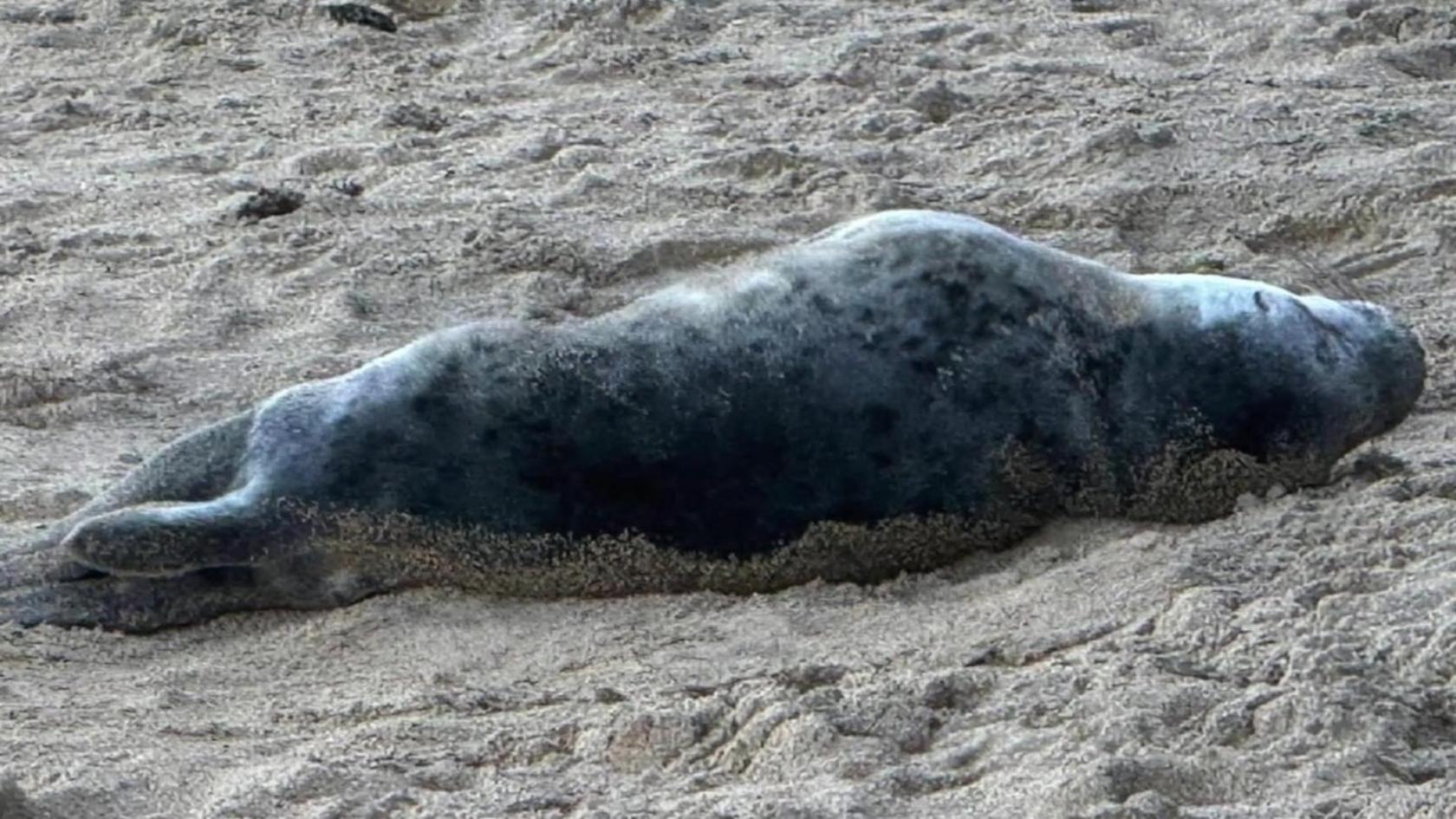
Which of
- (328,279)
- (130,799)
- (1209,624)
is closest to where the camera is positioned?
(130,799)

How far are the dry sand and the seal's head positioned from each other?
89mm

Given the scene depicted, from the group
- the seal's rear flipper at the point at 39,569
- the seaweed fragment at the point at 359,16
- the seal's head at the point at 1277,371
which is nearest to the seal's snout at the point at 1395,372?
the seal's head at the point at 1277,371

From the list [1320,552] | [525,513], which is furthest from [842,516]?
[1320,552]

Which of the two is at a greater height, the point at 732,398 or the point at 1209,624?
the point at 732,398

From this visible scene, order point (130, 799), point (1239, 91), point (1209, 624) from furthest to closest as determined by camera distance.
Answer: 1. point (1239, 91)
2. point (1209, 624)
3. point (130, 799)

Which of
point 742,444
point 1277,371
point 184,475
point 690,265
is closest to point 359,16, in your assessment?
point 690,265

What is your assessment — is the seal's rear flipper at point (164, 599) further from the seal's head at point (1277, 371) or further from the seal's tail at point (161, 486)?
the seal's head at point (1277, 371)

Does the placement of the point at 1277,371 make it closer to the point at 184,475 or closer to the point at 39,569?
the point at 184,475

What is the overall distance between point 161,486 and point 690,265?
143cm

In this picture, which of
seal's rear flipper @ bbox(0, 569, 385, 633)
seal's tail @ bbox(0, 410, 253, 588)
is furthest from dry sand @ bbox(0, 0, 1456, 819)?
seal's tail @ bbox(0, 410, 253, 588)

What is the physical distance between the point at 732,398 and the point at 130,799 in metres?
1.10

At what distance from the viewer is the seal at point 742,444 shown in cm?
375

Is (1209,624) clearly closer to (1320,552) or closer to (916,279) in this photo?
(1320,552)

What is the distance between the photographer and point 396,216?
17.0 feet
